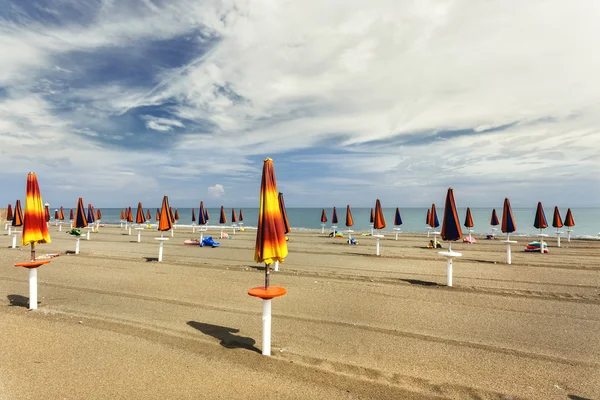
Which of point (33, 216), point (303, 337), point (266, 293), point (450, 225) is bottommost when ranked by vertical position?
point (303, 337)

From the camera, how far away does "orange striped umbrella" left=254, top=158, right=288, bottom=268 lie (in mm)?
5402

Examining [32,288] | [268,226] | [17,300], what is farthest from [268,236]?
[17,300]

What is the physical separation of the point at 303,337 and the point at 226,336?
1.51 metres

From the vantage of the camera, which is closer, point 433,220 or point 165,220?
point 165,220

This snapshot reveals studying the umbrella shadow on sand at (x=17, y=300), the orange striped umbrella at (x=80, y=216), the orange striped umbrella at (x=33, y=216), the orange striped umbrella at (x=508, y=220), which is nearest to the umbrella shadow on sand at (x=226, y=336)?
the orange striped umbrella at (x=33, y=216)

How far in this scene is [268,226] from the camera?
→ 5.44 meters

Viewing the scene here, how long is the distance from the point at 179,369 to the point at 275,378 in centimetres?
148

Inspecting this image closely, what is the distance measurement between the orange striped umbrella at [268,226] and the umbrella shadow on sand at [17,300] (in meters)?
7.04

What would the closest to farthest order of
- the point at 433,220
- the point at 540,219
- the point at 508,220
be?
the point at 508,220, the point at 540,219, the point at 433,220

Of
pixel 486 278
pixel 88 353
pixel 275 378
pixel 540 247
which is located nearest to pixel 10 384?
pixel 88 353

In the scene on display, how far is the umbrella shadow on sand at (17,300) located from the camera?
27.2 ft

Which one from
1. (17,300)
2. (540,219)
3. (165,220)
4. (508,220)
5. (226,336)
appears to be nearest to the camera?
(226,336)

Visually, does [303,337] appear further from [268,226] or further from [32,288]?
[32,288]

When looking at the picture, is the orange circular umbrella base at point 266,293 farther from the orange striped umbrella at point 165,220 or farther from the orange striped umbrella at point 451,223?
the orange striped umbrella at point 165,220
